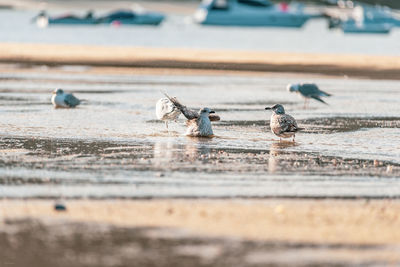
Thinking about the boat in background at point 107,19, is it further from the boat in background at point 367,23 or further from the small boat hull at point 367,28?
the small boat hull at point 367,28

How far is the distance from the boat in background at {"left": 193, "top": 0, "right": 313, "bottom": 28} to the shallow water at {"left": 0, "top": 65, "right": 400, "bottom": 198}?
267 ft

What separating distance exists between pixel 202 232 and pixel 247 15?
97860mm

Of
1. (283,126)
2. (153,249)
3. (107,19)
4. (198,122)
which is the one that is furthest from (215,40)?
(153,249)

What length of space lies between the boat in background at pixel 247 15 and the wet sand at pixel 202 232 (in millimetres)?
95744

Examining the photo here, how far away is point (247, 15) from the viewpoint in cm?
10525

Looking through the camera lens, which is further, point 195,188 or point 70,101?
point 70,101

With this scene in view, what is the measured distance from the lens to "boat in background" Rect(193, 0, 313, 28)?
105 metres

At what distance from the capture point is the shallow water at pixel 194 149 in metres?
10.7

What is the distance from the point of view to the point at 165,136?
15.2 m

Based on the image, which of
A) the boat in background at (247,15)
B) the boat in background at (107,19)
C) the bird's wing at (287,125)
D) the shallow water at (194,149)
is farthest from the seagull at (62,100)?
the boat in background at (247,15)

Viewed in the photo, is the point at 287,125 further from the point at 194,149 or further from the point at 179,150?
the point at 179,150

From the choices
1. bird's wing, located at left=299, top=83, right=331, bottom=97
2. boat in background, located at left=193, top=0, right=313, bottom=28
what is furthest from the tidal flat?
boat in background, located at left=193, top=0, right=313, bottom=28

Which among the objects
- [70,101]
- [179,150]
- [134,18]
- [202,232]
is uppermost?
[134,18]

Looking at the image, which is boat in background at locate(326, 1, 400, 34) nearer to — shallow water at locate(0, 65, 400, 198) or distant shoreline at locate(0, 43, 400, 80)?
distant shoreline at locate(0, 43, 400, 80)
